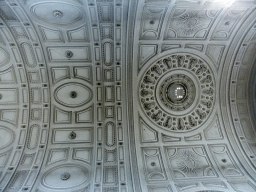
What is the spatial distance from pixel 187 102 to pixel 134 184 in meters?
6.25

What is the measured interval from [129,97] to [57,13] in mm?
6309

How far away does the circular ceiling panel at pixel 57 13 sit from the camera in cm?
895

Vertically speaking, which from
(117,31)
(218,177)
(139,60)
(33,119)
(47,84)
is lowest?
(218,177)

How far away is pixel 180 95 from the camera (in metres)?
12.0

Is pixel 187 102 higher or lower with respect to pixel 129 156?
higher

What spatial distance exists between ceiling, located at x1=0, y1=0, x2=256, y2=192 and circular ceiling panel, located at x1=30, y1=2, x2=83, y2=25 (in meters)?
0.05

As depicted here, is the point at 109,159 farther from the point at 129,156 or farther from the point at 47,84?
the point at 47,84

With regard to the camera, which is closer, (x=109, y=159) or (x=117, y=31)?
(x=117, y=31)

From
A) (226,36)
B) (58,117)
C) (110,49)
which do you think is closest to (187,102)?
(226,36)

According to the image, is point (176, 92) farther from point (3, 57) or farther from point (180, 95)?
point (3, 57)

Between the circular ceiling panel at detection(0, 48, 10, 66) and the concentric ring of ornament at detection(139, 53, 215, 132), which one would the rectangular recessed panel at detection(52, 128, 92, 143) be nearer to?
the concentric ring of ornament at detection(139, 53, 215, 132)

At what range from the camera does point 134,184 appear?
9453 mm

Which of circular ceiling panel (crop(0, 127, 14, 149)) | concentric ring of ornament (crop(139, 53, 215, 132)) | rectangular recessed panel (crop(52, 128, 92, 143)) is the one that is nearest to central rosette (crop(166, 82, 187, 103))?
concentric ring of ornament (crop(139, 53, 215, 132))

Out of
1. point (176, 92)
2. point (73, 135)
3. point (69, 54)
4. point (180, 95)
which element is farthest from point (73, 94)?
point (180, 95)
